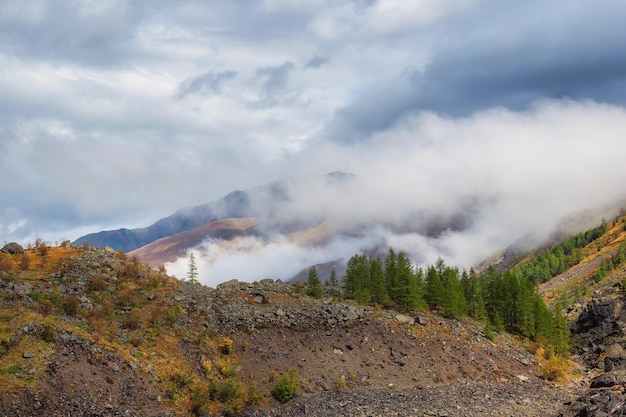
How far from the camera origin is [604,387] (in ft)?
189

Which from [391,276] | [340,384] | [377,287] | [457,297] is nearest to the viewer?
[340,384]

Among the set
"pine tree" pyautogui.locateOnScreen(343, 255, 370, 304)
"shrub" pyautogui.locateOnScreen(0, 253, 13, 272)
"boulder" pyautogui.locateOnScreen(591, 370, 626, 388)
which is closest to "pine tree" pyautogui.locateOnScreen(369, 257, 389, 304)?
"pine tree" pyautogui.locateOnScreen(343, 255, 370, 304)

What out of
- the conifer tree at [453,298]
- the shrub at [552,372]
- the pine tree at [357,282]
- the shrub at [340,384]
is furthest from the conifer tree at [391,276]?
the shrub at [340,384]

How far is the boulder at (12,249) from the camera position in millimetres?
63281

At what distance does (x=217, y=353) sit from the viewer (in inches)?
2039

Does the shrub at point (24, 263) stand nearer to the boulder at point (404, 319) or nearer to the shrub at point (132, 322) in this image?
the shrub at point (132, 322)

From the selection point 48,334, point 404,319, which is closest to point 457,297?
point 404,319

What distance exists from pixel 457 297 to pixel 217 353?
143 ft

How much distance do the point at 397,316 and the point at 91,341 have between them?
39469 mm

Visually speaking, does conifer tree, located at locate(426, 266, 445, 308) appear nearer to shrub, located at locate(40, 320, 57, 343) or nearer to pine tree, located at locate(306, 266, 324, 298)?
pine tree, located at locate(306, 266, 324, 298)

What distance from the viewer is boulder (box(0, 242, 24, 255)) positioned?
63.3m

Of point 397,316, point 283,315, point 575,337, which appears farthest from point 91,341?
point 575,337

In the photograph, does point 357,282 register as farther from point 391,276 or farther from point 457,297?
point 457,297

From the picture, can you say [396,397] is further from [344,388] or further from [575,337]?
[575,337]
